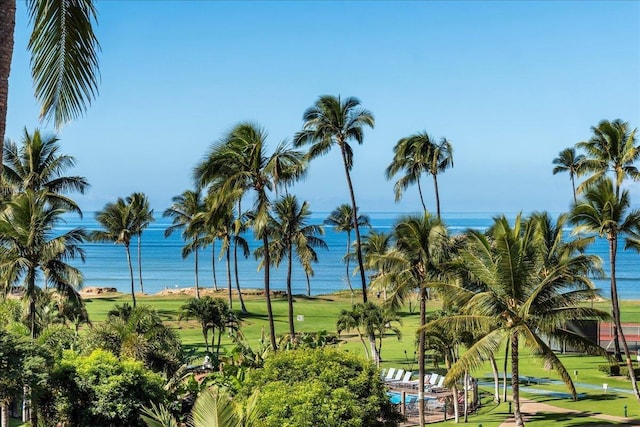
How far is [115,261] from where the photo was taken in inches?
7466

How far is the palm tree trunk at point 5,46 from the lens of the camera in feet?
20.9

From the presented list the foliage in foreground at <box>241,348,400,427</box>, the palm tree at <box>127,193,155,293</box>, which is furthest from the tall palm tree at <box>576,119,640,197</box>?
the palm tree at <box>127,193,155,293</box>

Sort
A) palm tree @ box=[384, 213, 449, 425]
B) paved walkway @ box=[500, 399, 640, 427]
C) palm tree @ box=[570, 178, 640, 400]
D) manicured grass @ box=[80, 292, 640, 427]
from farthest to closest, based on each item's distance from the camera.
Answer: palm tree @ box=[570, 178, 640, 400] → manicured grass @ box=[80, 292, 640, 427] → palm tree @ box=[384, 213, 449, 425] → paved walkway @ box=[500, 399, 640, 427]

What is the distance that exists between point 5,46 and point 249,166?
72.7 feet

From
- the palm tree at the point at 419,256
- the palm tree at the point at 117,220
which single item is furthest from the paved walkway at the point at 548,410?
the palm tree at the point at 117,220

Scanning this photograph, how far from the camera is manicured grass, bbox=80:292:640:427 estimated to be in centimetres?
2786

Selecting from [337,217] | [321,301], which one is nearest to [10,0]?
[321,301]

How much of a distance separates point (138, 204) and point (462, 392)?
120ft

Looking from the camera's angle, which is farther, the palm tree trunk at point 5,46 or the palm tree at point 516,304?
the palm tree at point 516,304

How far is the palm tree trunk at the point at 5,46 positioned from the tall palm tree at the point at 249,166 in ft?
70.8

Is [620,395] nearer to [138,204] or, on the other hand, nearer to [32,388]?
[32,388]

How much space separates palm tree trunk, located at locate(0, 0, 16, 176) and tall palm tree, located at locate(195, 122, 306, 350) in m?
21.6

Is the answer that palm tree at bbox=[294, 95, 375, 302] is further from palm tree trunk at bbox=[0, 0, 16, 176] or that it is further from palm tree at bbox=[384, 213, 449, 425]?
palm tree trunk at bbox=[0, 0, 16, 176]

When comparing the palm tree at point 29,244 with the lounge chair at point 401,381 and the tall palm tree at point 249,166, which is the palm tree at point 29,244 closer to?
the tall palm tree at point 249,166
